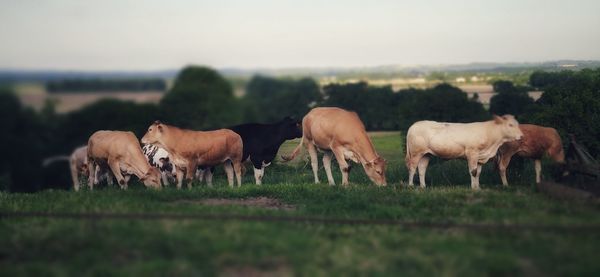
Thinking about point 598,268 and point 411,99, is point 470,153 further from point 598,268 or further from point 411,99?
point 411,99

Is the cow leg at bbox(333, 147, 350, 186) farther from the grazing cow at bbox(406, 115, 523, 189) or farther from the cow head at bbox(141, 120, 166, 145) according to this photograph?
the cow head at bbox(141, 120, 166, 145)

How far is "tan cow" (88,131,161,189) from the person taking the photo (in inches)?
650

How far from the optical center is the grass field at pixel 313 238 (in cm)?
800

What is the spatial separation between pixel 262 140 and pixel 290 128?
1167mm

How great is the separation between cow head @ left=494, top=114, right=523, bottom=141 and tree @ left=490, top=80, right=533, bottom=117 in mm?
14822

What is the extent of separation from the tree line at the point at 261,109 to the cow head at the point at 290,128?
314 inches

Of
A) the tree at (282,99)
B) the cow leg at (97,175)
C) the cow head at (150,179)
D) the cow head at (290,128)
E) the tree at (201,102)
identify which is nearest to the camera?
the cow head at (150,179)

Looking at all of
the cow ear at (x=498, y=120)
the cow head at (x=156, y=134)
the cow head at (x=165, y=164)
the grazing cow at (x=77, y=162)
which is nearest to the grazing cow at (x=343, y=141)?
the cow ear at (x=498, y=120)

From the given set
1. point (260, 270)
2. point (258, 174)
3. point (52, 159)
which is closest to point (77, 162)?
point (52, 159)

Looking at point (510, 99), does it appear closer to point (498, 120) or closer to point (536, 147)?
point (536, 147)

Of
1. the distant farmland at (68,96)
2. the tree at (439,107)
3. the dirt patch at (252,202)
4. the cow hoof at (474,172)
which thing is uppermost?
the distant farmland at (68,96)

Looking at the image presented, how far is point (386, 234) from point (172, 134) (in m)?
8.89

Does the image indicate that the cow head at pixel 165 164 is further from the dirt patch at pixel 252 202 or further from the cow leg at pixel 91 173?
the dirt patch at pixel 252 202

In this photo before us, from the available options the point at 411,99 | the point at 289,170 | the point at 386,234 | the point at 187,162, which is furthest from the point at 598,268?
the point at 411,99
